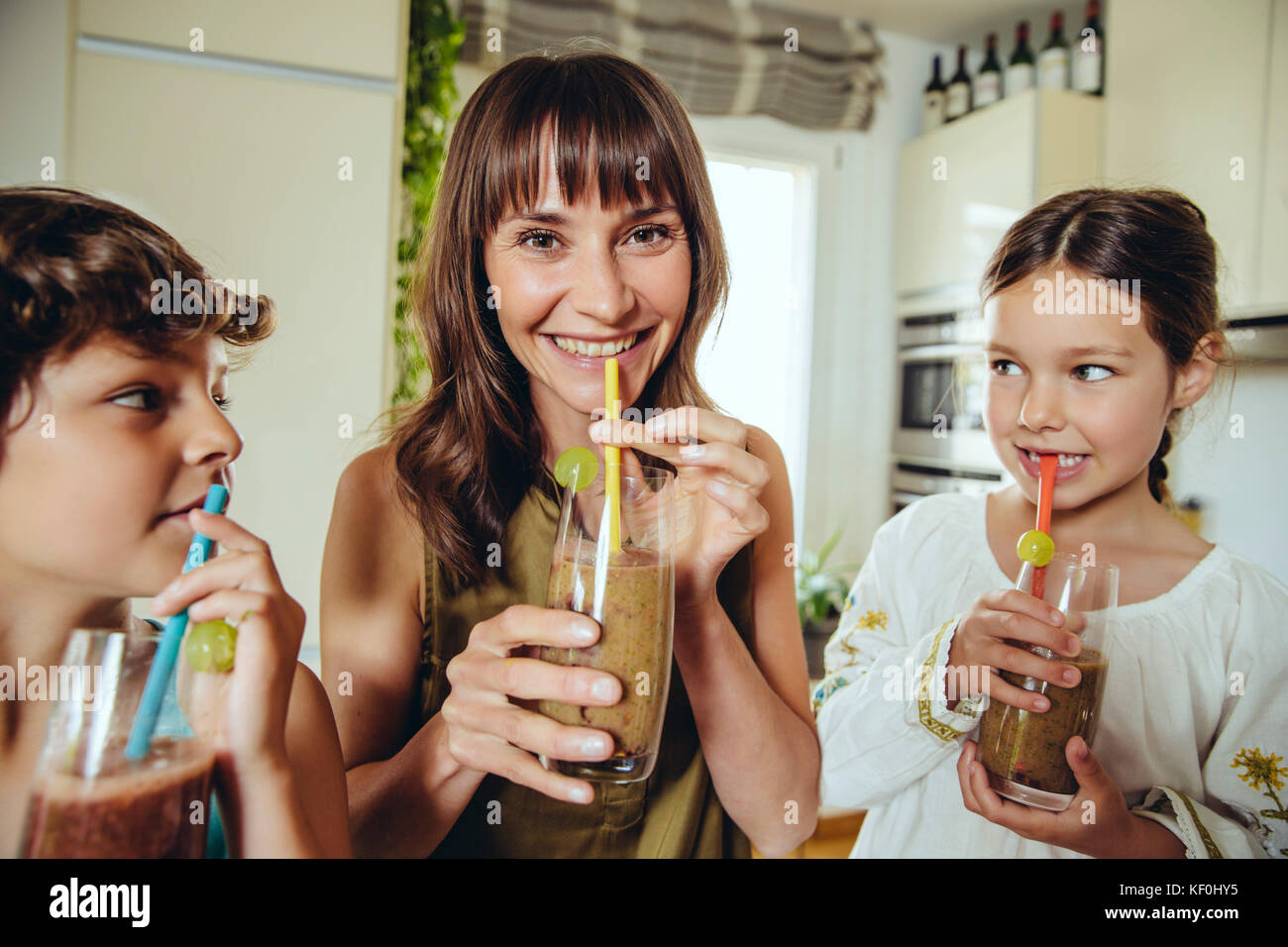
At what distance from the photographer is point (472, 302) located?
75 cm

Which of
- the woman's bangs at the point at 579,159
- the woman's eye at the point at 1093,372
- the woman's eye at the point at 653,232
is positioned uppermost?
the woman's bangs at the point at 579,159

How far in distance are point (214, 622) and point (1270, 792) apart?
2.79ft

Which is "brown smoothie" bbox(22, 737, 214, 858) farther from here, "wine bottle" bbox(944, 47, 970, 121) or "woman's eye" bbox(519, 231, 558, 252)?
"wine bottle" bbox(944, 47, 970, 121)

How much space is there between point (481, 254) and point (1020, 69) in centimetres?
164

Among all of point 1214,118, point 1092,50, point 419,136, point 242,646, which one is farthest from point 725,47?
point 242,646

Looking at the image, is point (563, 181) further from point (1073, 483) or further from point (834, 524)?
point (834, 524)

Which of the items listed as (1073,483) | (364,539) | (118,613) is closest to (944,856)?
(1073,483)

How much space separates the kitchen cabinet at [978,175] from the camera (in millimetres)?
1872

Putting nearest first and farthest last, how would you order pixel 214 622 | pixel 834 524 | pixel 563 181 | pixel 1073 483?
pixel 214 622, pixel 563 181, pixel 1073 483, pixel 834 524

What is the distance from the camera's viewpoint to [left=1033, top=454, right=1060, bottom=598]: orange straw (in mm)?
709

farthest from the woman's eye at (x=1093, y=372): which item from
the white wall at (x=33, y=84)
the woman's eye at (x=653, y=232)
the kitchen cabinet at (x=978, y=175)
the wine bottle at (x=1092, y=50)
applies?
the kitchen cabinet at (x=978, y=175)

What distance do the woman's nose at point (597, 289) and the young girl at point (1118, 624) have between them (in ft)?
1.27

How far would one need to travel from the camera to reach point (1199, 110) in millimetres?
1119

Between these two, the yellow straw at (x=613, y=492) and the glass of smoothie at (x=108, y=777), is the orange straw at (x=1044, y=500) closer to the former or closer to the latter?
the yellow straw at (x=613, y=492)
